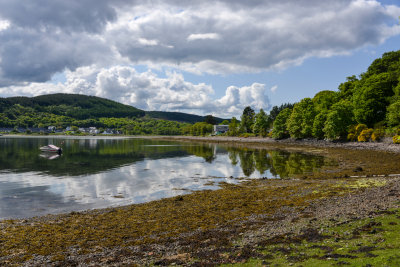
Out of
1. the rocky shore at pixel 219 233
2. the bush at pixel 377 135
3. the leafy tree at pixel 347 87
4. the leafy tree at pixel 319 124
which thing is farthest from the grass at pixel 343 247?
the leafy tree at pixel 347 87

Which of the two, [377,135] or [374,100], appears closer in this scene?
[377,135]

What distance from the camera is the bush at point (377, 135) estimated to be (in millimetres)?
76875

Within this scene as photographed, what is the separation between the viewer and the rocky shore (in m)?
11.1

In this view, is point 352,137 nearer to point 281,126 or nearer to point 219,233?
point 281,126

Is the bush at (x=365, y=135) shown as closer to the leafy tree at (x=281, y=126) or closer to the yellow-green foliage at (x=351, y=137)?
the yellow-green foliage at (x=351, y=137)

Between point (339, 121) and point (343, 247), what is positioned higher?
point (339, 121)

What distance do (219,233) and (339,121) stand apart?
88.6 meters

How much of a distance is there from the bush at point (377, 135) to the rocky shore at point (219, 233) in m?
64.4

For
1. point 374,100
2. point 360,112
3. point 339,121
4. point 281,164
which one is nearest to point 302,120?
point 339,121

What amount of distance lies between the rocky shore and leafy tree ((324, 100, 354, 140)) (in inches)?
2919

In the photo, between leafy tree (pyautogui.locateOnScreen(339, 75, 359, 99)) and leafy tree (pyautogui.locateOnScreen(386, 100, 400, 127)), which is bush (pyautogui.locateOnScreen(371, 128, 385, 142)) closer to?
leafy tree (pyautogui.locateOnScreen(386, 100, 400, 127))

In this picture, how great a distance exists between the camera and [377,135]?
7750cm

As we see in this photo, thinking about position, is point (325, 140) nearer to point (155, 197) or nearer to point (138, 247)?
point (155, 197)

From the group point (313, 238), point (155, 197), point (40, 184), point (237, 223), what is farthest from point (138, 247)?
point (40, 184)
